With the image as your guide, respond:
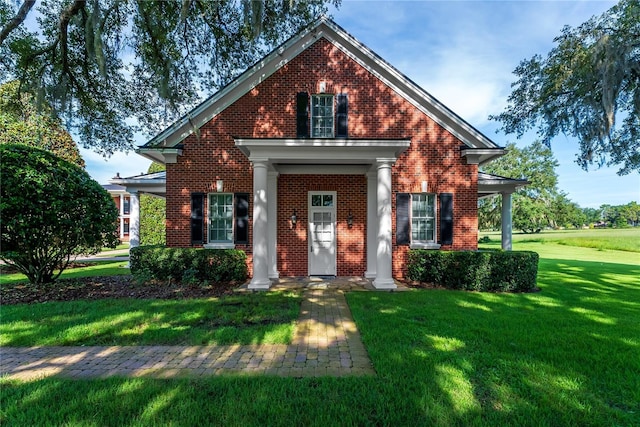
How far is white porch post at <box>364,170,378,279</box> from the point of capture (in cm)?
903

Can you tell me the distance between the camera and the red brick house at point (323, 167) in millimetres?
8859

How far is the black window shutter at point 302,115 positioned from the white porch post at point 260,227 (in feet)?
6.44

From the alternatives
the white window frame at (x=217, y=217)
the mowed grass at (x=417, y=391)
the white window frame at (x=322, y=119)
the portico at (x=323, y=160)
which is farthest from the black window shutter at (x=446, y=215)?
the white window frame at (x=217, y=217)

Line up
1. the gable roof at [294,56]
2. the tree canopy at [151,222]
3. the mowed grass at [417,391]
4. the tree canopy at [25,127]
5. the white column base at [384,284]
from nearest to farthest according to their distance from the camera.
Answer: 1. the mowed grass at [417,391]
2. the white column base at [384,284]
3. the gable roof at [294,56]
4. the tree canopy at [25,127]
5. the tree canopy at [151,222]

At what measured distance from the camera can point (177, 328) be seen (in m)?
4.65

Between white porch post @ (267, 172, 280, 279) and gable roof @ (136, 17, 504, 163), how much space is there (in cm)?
283

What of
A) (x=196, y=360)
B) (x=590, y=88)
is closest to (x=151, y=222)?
(x=196, y=360)

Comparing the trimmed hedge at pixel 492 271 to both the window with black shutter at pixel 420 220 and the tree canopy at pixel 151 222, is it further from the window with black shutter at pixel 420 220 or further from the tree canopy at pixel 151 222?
the tree canopy at pixel 151 222

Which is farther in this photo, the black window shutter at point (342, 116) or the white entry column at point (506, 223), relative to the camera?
the white entry column at point (506, 223)

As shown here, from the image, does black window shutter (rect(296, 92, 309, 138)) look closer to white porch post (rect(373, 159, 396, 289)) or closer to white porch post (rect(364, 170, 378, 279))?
white porch post (rect(364, 170, 378, 279))

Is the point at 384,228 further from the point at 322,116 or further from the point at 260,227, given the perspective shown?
the point at 322,116

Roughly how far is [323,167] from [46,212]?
714 centimetres

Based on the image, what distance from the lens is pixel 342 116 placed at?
8.96m

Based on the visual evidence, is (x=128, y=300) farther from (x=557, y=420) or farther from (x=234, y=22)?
(x=234, y=22)
